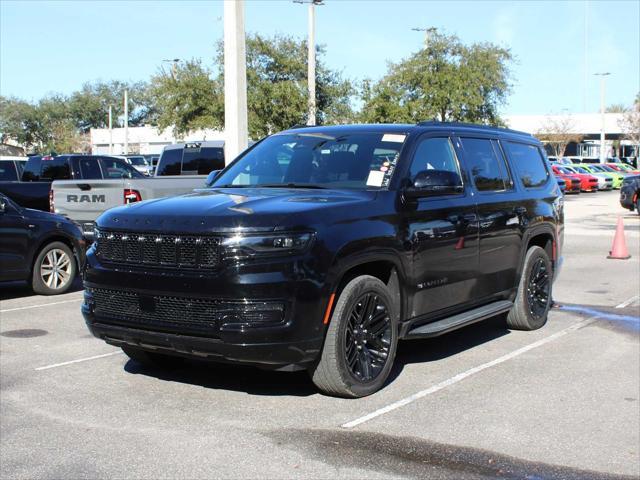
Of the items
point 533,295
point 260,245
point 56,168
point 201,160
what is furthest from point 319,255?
point 201,160

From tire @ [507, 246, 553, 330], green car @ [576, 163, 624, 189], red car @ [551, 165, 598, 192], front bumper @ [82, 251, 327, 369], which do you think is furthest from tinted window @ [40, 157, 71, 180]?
green car @ [576, 163, 624, 189]

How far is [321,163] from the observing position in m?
7.05

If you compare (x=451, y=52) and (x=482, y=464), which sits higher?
(x=451, y=52)

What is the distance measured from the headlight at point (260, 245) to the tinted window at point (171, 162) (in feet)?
51.9

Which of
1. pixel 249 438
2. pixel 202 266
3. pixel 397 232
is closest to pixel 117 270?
pixel 202 266

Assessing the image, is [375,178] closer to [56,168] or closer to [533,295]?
[533,295]

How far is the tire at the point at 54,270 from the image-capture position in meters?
11.4

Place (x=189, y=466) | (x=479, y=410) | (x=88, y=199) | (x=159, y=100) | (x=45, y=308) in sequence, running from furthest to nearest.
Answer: (x=159, y=100) < (x=88, y=199) < (x=45, y=308) < (x=479, y=410) < (x=189, y=466)

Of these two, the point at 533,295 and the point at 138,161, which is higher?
the point at 138,161

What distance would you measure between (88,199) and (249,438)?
9378mm

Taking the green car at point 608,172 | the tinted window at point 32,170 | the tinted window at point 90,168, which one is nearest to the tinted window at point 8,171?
the tinted window at point 32,170

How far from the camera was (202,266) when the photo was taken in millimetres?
5645

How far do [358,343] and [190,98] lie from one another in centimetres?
3498

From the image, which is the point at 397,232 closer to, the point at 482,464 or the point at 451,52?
the point at 482,464
